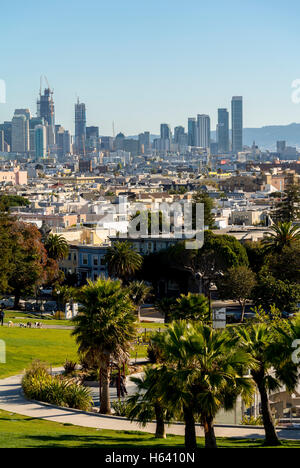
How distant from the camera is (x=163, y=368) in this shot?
16.2 metres

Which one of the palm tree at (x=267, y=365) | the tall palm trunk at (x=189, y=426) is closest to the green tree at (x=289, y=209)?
Result: the palm tree at (x=267, y=365)

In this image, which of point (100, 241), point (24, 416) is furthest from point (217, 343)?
point (100, 241)

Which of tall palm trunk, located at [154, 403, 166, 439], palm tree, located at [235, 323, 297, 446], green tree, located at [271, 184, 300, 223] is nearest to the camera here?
palm tree, located at [235, 323, 297, 446]

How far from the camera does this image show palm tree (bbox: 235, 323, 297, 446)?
55.2 ft

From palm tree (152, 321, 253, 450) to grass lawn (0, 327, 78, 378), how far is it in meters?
9.96

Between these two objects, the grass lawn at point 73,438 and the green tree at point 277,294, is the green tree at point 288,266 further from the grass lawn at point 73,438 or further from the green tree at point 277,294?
the grass lawn at point 73,438

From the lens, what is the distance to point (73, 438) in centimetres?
1719

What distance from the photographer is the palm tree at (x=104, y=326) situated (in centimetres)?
2062

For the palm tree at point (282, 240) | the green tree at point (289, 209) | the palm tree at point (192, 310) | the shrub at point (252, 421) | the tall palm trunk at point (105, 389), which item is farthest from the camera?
the green tree at point (289, 209)

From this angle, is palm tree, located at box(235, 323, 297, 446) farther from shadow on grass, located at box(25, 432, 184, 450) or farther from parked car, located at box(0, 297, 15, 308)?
parked car, located at box(0, 297, 15, 308)

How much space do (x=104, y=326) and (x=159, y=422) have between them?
11.5ft

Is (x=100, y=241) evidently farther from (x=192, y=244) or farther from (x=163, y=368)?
(x=163, y=368)

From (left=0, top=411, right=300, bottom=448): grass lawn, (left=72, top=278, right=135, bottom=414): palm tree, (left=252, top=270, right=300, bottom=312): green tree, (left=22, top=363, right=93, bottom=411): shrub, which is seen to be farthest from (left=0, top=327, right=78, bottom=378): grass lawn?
(left=252, top=270, right=300, bottom=312): green tree

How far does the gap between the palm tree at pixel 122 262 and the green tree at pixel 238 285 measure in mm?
6002
